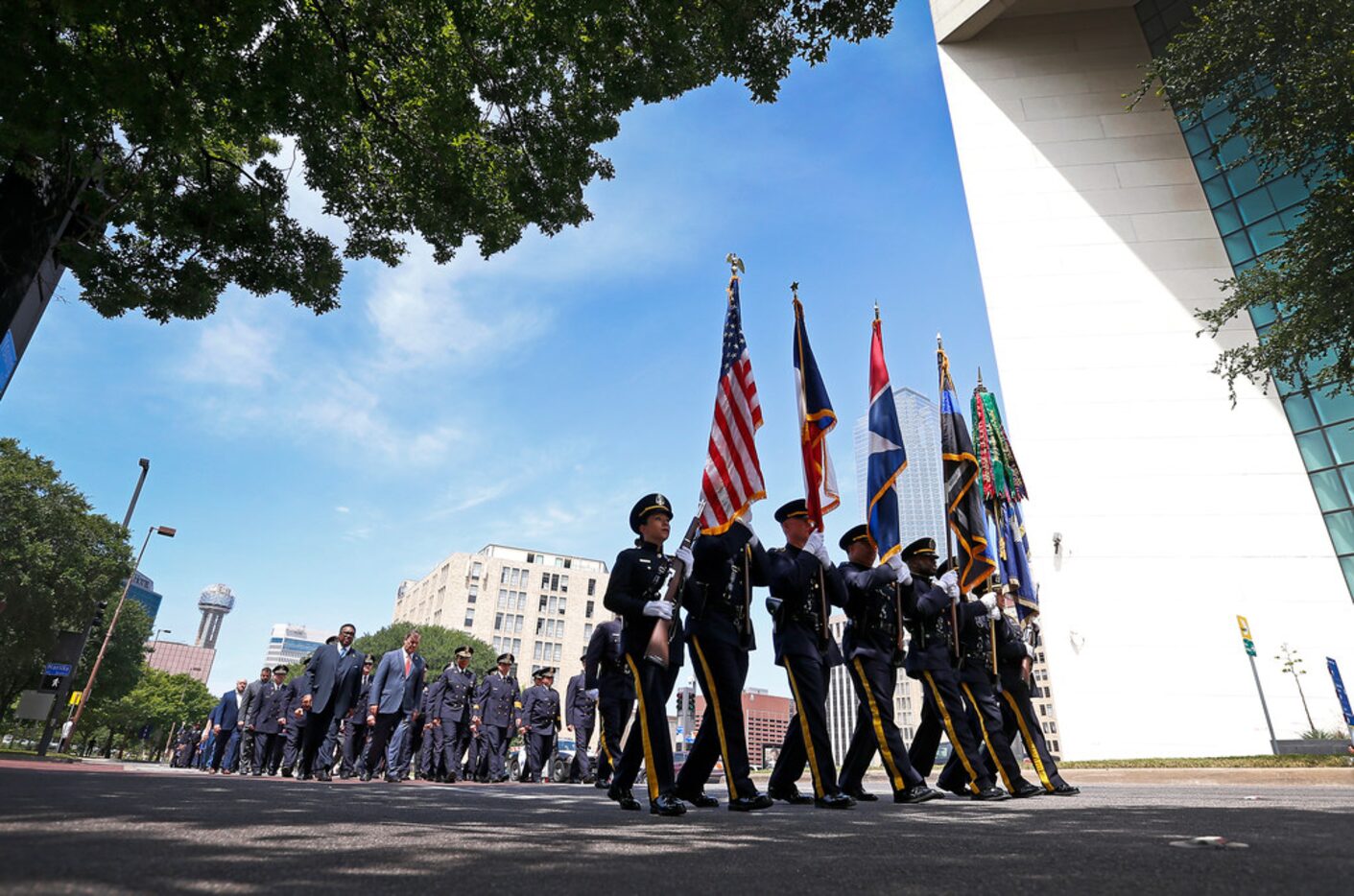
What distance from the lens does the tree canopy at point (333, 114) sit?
18.5 feet

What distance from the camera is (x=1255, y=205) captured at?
2511 centimetres

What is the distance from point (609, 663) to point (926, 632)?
397 cm

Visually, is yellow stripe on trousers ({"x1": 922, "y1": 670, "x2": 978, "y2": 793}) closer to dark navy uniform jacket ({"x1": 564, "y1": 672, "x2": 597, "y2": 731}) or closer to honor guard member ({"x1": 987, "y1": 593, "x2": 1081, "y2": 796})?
honor guard member ({"x1": 987, "y1": 593, "x2": 1081, "y2": 796})

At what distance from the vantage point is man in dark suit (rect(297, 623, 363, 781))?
9.59 meters

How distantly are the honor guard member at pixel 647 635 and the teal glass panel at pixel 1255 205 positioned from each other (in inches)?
1161

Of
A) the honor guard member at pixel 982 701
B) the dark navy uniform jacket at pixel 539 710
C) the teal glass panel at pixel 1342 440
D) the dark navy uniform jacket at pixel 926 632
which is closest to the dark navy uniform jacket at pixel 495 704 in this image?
the dark navy uniform jacket at pixel 539 710

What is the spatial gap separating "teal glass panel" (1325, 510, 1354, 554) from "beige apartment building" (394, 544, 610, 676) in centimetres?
6123

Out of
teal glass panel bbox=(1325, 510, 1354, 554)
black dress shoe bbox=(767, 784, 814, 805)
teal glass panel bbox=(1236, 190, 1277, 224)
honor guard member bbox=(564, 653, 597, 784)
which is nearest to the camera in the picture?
black dress shoe bbox=(767, 784, 814, 805)

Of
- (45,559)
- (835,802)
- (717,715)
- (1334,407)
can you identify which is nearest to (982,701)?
(835,802)

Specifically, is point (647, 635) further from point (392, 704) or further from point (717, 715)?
point (392, 704)

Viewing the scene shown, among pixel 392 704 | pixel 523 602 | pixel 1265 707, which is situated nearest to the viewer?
pixel 392 704

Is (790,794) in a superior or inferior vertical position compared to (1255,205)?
inferior

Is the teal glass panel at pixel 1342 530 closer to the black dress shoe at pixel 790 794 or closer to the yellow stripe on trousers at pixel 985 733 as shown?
the yellow stripe on trousers at pixel 985 733

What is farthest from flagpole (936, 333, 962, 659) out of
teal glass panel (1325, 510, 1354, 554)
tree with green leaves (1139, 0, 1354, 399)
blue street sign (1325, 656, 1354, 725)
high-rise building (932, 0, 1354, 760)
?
teal glass panel (1325, 510, 1354, 554)
